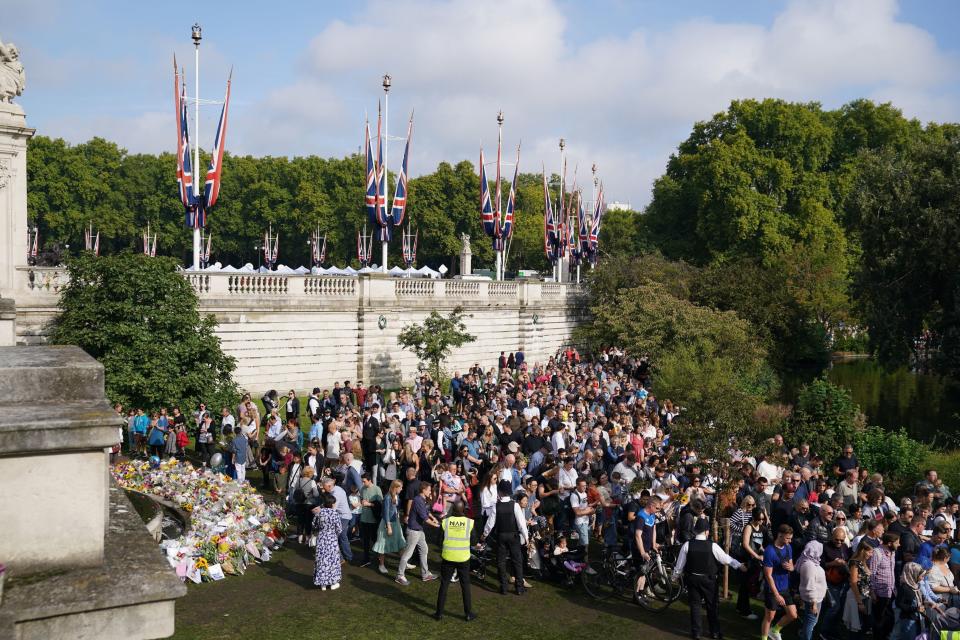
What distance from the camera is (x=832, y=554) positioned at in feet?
35.8

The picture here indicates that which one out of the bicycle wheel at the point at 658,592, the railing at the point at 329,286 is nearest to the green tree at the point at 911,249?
the railing at the point at 329,286

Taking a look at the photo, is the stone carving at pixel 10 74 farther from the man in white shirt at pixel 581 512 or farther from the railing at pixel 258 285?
the man in white shirt at pixel 581 512

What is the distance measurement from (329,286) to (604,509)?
19360 mm

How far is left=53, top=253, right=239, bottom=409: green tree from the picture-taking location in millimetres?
20953

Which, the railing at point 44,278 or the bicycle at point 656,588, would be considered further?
the railing at point 44,278

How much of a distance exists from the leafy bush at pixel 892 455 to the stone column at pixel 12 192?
22229 mm

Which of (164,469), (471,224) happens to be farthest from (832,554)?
(471,224)

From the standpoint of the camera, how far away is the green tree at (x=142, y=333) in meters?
21.0

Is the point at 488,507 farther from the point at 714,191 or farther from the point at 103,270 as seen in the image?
the point at 714,191

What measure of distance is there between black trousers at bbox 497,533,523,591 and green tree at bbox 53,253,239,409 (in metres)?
11.5

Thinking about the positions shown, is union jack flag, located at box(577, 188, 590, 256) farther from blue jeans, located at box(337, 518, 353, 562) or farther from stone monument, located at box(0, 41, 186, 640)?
stone monument, located at box(0, 41, 186, 640)

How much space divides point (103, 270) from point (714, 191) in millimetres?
40093

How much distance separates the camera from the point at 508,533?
12.1 meters

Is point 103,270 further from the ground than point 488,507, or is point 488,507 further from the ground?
point 103,270
